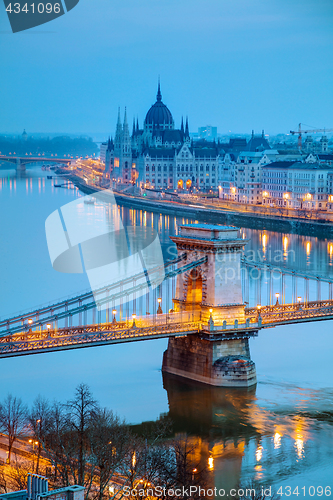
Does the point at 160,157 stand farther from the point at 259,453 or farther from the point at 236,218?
→ the point at 259,453

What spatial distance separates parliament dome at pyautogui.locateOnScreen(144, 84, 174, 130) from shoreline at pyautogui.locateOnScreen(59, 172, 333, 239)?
38483mm

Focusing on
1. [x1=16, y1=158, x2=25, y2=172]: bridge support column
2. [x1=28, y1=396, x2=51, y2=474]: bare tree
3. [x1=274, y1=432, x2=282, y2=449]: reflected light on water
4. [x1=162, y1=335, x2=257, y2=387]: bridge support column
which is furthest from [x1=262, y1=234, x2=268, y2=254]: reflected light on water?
[x1=16, y1=158, x2=25, y2=172]: bridge support column

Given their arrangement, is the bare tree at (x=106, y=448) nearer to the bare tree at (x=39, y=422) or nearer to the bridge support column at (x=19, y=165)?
the bare tree at (x=39, y=422)

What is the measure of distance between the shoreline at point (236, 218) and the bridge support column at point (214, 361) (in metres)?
53.3

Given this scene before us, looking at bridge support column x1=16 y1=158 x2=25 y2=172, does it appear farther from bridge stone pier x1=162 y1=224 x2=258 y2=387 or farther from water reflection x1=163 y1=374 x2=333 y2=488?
water reflection x1=163 y1=374 x2=333 y2=488

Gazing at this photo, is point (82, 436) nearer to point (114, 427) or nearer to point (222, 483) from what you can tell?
point (114, 427)

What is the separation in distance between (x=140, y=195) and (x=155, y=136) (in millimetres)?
25831

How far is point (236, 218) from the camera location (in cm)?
9406

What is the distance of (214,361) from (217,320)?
1.22 metres

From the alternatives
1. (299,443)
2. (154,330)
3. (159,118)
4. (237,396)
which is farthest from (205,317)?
(159,118)

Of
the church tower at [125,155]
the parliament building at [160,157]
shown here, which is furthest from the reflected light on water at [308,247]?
the church tower at [125,155]

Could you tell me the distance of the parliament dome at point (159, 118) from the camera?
517 ft

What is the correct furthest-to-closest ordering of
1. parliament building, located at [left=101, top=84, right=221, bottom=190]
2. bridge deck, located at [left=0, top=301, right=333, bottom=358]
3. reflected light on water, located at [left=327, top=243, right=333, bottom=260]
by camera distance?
1. parliament building, located at [left=101, top=84, right=221, bottom=190]
2. reflected light on water, located at [left=327, top=243, right=333, bottom=260]
3. bridge deck, located at [left=0, top=301, right=333, bottom=358]

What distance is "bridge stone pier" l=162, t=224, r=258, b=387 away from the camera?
27844mm
